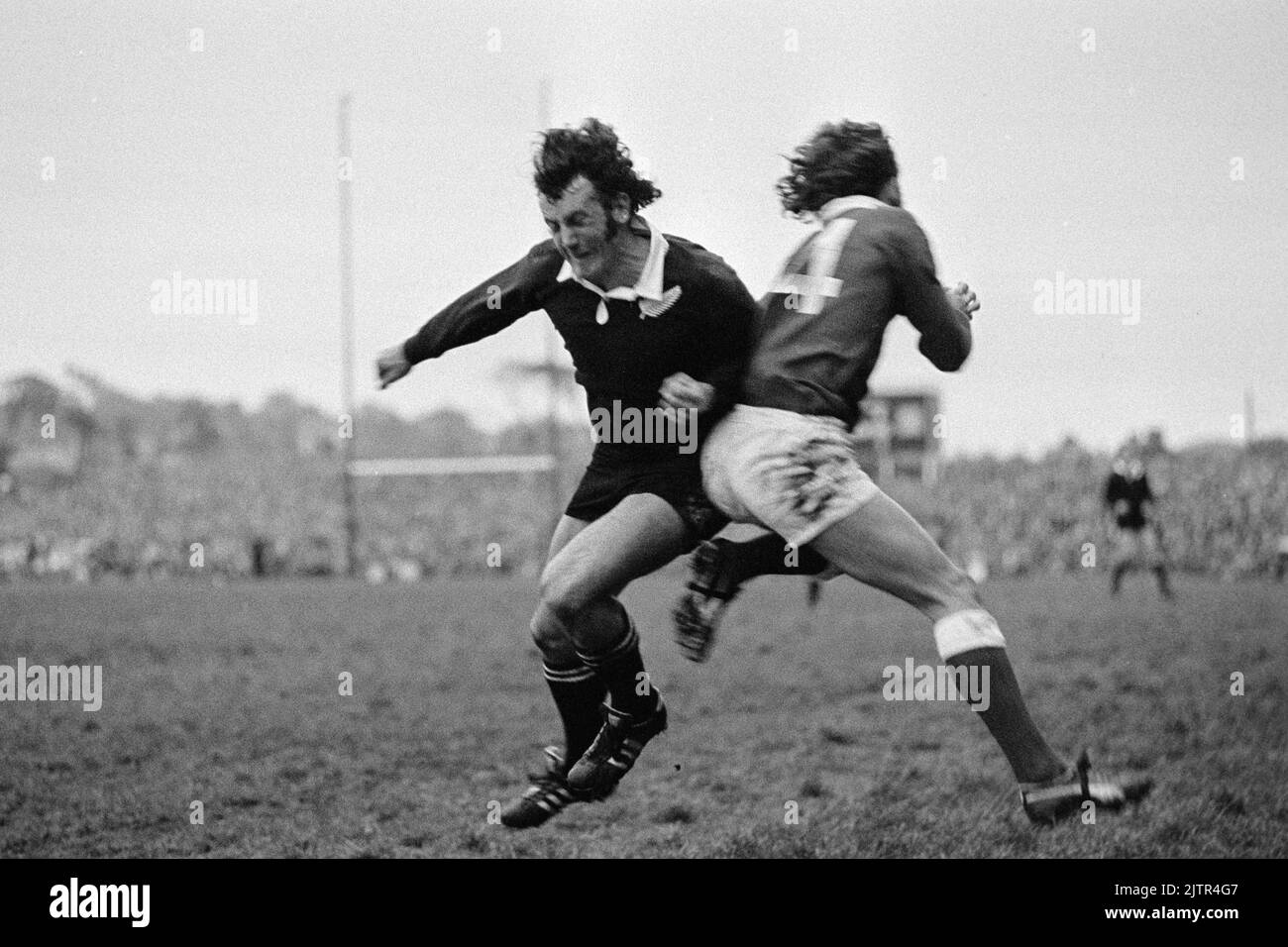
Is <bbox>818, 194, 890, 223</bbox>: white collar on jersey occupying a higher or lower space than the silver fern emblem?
higher

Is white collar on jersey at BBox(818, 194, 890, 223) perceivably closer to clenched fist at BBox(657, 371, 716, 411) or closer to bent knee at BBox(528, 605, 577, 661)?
clenched fist at BBox(657, 371, 716, 411)

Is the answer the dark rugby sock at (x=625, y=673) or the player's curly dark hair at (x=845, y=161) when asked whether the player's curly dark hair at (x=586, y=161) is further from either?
the dark rugby sock at (x=625, y=673)

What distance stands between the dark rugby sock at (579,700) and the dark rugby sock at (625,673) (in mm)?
48

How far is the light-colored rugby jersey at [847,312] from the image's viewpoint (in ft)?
9.15

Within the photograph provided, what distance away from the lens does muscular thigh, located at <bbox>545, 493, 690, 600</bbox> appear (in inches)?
115

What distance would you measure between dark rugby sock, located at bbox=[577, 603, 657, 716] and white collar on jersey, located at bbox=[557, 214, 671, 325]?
2.30ft

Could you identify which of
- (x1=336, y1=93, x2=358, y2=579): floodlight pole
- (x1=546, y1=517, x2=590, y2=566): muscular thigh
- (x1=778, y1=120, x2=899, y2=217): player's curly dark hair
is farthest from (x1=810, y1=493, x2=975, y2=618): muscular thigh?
(x1=336, y1=93, x2=358, y2=579): floodlight pole

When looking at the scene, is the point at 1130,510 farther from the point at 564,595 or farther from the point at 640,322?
the point at 564,595

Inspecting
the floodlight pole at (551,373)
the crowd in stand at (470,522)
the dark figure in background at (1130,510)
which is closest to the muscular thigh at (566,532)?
the floodlight pole at (551,373)

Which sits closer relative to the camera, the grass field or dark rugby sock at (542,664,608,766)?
dark rugby sock at (542,664,608,766)

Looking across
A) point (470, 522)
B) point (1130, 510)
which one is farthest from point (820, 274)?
point (470, 522)

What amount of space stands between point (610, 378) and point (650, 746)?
2674 millimetres

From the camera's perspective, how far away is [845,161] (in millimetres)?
2990
